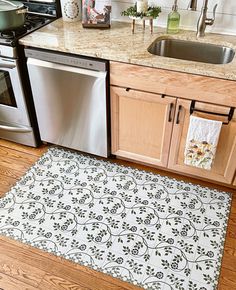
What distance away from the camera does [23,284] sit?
1569 millimetres

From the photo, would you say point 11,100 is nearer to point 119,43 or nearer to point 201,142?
point 119,43

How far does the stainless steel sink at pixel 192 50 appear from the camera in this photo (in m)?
1.97

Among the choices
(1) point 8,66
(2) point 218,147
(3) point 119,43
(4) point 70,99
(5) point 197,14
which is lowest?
(2) point 218,147

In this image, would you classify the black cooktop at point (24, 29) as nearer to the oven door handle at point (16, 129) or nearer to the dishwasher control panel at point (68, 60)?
the dishwasher control panel at point (68, 60)

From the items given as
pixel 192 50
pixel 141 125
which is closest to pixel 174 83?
pixel 141 125

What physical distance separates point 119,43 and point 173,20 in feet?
1.43

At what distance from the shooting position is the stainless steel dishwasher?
1860 mm

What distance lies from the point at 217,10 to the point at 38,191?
1.73m

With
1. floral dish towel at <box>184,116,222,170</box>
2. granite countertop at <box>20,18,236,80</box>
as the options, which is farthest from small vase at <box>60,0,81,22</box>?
floral dish towel at <box>184,116,222,170</box>

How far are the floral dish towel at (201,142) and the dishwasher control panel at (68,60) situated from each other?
648 millimetres

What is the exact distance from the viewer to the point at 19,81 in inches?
80.7

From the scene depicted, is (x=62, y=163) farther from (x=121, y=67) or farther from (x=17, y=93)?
(x=121, y=67)

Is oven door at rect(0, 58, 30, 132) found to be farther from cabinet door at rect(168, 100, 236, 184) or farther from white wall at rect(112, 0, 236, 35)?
cabinet door at rect(168, 100, 236, 184)

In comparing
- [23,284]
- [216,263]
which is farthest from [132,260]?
[23,284]
